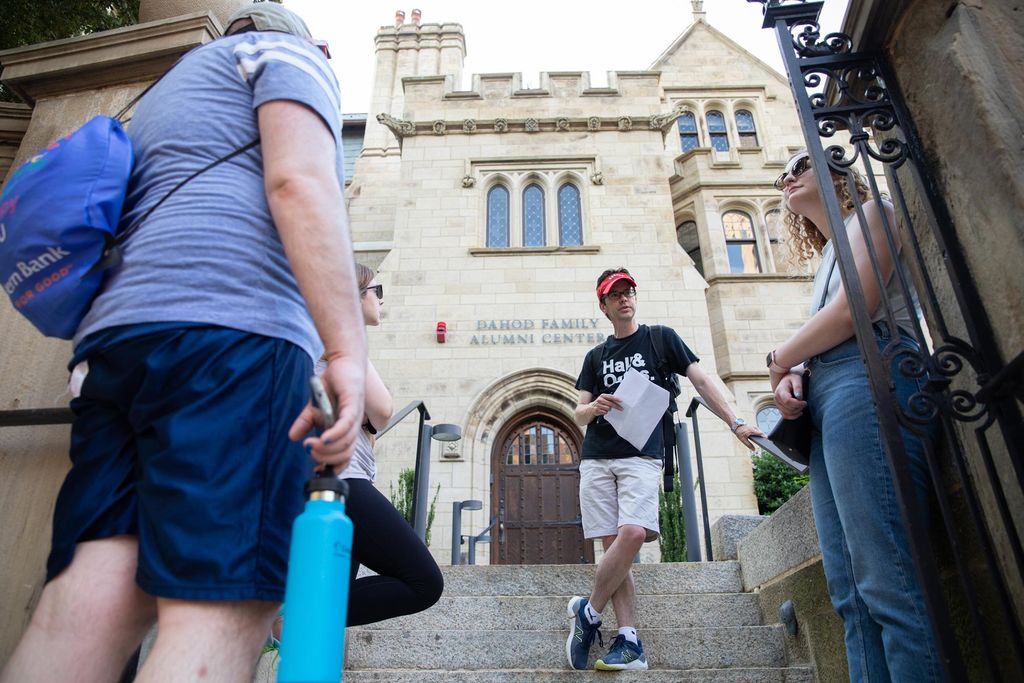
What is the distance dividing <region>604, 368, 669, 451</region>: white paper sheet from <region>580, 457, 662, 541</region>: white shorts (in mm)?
138

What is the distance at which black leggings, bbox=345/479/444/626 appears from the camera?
2.14 m

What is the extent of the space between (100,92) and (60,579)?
2505mm

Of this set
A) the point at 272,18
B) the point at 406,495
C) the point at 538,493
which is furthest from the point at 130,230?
the point at 538,493

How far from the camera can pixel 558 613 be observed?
3.74m

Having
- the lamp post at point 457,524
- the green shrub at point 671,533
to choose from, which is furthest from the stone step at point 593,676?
the green shrub at point 671,533

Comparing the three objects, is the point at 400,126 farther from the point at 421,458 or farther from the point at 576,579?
the point at 576,579

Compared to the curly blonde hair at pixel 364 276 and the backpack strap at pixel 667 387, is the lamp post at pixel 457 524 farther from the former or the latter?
the curly blonde hair at pixel 364 276

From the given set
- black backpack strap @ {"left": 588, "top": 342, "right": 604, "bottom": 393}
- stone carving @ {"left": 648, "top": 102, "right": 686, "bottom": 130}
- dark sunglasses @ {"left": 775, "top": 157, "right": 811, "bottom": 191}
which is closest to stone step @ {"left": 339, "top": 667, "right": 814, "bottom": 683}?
black backpack strap @ {"left": 588, "top": 342, "right": 604, "bottom": 393}

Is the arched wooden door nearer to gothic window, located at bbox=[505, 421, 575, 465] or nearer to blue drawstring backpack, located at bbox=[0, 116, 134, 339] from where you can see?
gothic window, located at bbox=[505, 421, 575, 465]

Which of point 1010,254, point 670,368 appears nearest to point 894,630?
point 1010,254

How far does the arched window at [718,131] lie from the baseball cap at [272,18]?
15835 mm

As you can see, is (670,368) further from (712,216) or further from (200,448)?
(712,216)

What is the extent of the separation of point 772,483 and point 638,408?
7.97 meters

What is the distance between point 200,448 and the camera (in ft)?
3.35
